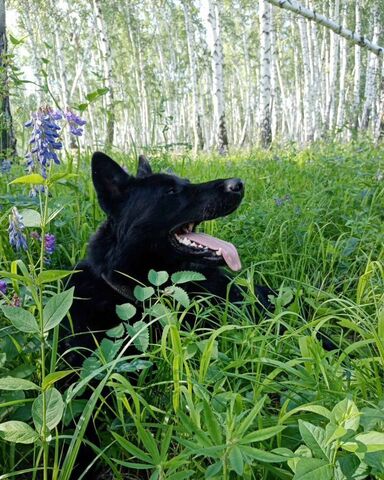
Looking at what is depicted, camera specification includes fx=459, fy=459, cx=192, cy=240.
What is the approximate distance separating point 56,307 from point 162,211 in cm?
144

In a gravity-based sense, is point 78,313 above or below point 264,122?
below

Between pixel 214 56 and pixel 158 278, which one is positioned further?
pixel 214 56

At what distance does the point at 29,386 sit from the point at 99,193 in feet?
4.84

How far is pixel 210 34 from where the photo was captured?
42.7 feet

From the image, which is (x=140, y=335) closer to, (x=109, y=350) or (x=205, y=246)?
(x=109, y=350)

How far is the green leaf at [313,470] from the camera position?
28.7 inches

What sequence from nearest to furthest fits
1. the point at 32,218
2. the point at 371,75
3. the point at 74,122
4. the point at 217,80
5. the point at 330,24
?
the point at 32,218 < the point at 74,122 < the point at 330,24 < the point at 217,80 < the point at 371,75

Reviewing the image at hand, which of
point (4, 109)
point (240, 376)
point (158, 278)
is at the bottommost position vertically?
point (240, 376)

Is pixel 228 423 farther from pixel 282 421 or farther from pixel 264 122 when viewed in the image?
pixel 264 122

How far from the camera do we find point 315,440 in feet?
2.62

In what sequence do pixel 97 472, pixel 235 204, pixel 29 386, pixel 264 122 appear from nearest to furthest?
pixel 29 386 → pixel 97 472 → pixel 235 204 → pixel 264 122

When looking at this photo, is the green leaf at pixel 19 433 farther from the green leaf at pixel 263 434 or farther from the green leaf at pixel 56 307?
the green leaf at pixel 263 434

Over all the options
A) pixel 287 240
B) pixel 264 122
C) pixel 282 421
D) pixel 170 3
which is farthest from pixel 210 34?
pixel 170 3

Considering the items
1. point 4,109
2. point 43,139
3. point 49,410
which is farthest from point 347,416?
point 4,109
